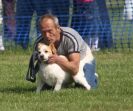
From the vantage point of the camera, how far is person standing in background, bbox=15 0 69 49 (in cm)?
1186

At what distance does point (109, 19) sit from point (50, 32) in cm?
484

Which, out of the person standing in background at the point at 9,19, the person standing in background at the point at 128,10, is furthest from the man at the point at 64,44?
the person standing in background at the point at 128,10

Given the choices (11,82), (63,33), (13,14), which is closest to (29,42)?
(13,14)

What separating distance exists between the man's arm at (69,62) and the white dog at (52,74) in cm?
5

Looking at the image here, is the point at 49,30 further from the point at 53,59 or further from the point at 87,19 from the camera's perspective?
the point at 87,19

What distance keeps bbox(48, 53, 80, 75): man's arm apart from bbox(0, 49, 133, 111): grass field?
0.80 ft

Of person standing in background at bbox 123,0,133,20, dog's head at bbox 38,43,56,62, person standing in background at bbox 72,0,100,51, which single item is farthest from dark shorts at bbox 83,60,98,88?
person standing in background at bbox 123,0,133,20

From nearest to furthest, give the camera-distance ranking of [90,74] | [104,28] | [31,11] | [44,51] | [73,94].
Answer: [73,94], [44,51], [90,74], [104,28], [31,11]

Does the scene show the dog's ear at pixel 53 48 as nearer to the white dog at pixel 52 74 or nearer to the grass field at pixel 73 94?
the white dog at pixel 52 74

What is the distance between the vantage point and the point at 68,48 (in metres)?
7.29

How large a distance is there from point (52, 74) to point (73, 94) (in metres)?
0.37

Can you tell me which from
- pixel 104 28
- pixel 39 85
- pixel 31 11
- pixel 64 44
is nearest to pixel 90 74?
pixel 64 44

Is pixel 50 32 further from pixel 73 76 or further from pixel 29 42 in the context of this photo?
pixel 29 42

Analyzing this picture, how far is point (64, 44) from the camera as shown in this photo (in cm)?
730
